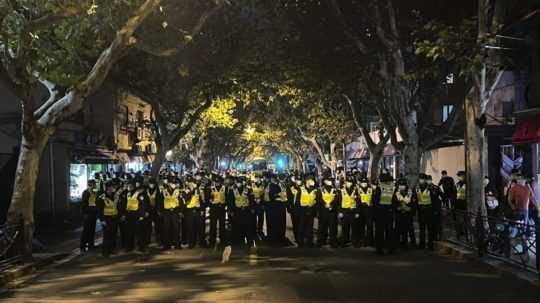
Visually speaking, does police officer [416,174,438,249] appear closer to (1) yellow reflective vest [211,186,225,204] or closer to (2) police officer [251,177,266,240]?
(2) police officer [251,177,266,240]

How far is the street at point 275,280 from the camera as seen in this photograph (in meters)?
9.51

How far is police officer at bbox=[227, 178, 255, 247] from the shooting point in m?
16.1

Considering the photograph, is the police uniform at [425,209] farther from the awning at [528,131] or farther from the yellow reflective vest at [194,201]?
the yellow reflective vest at [194,201]

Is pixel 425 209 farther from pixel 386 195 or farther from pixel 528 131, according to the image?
pixel 528 131

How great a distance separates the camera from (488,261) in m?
12.5

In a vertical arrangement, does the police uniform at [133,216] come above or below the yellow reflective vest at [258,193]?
below

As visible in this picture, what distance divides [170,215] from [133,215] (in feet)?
3.10

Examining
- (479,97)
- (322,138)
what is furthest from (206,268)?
(322,138)

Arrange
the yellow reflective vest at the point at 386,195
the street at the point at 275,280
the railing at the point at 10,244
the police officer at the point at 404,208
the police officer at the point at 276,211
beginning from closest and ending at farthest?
1. the street at the point at 275,280
2. the railing at the point at 10,244
3. the yellow reflective vest at the point at 386,195
4. the police officer at the point at 404,208
5. the police officer at the point at 276,211

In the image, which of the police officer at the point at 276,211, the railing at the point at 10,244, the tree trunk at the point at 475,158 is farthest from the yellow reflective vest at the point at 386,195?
the railing at the point at 10,244

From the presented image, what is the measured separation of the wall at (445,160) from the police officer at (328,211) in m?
12.7

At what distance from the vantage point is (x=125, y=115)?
3769 centimetres

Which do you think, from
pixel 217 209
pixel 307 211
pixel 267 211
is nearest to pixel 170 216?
pixel 217 209

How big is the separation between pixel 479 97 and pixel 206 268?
295 inches
